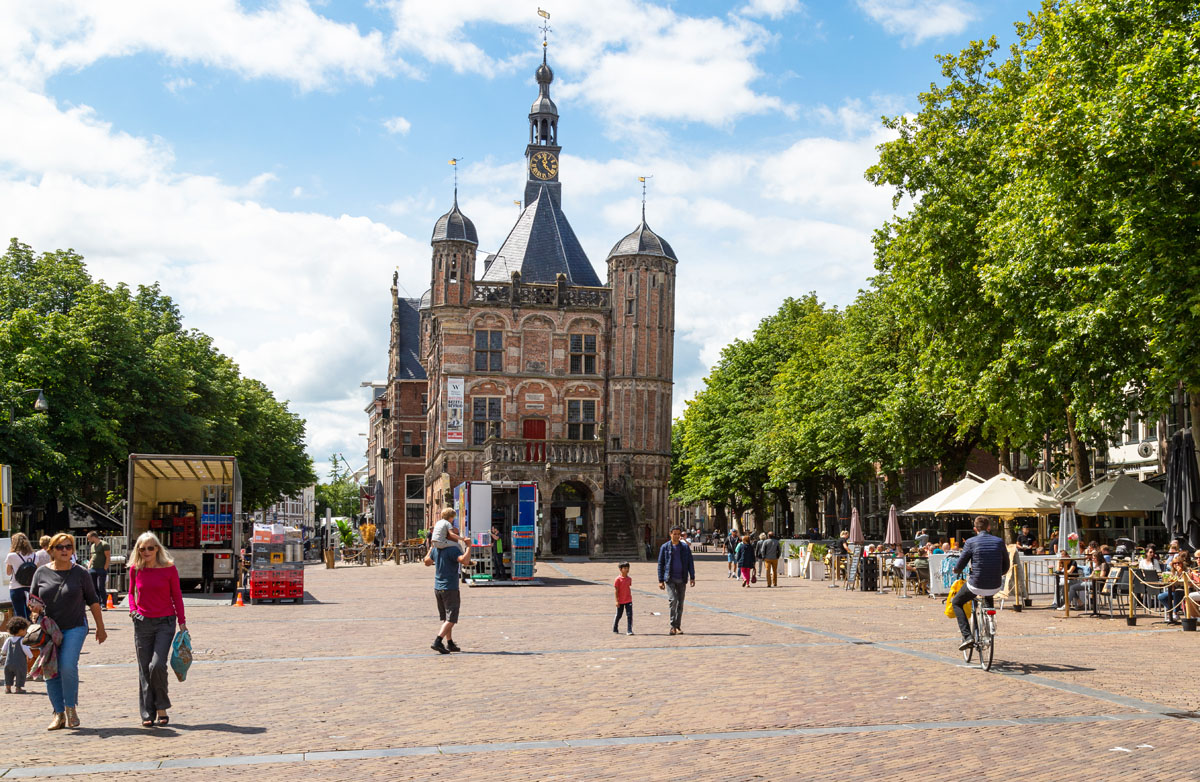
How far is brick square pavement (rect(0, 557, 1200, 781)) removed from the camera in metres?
8.37

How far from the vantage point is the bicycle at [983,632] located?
13523 mm

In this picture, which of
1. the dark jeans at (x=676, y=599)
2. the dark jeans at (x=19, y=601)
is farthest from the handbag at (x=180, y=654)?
the dark jeans at (x=676, y=599)

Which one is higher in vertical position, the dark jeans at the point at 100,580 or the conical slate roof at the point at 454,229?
the conical slate roof at the point at 454,229

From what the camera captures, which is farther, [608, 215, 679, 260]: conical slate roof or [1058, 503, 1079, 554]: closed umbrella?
[608, 215, 679, 260]: conical slate roof

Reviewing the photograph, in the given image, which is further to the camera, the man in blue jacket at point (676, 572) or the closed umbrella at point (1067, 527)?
the closed umbrella at point (1067, 527)

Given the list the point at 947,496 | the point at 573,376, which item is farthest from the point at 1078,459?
the point at 573,376

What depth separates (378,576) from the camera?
42688 millimetres

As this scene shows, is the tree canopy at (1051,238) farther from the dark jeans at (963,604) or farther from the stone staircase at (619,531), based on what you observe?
the stone staircase at (619,531)

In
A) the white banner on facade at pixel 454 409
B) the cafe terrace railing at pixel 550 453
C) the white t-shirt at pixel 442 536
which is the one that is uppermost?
the white banner on facade at pixel 454 409

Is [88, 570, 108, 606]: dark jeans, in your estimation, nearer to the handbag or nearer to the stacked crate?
the stacked crate

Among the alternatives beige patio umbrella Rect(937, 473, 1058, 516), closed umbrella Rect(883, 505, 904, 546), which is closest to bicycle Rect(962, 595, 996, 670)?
beige patio umbrella Rect(937, 473, 1058, 516)

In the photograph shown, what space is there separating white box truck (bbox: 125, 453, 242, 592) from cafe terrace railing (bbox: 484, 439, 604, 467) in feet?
91.6

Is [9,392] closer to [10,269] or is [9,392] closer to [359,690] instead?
[10,269]

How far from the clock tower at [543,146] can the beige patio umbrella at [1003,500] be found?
48.3 metres
